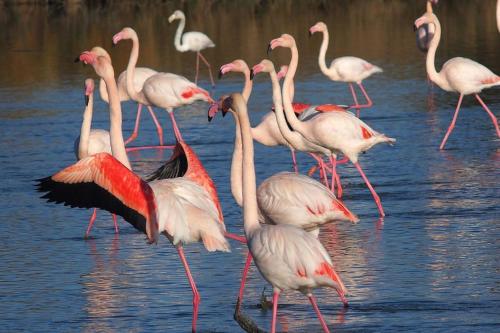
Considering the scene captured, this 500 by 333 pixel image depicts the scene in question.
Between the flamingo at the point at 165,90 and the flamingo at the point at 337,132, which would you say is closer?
the flamingo at the point at 337,132

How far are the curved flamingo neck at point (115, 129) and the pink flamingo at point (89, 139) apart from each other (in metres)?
1.66

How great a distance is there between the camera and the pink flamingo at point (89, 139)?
9.88 meters

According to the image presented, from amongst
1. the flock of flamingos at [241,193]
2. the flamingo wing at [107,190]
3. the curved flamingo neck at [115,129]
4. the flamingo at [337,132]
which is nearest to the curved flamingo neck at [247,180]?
the flock of flamingos at [241,193]

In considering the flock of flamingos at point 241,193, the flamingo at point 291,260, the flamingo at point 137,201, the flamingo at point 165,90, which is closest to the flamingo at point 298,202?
the flock of flamingos at point 241,193

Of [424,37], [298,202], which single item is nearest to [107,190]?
[298,202]

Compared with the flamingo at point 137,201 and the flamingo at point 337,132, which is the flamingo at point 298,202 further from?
the flamingo at point 337,132

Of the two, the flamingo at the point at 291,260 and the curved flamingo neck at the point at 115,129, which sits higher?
the curved flamingo neck at the point at 115,129

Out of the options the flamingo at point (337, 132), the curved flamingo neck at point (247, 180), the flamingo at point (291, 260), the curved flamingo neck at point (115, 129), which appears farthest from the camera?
the flamingo at point (337, 132)

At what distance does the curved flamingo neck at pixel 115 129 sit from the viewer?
7.54m

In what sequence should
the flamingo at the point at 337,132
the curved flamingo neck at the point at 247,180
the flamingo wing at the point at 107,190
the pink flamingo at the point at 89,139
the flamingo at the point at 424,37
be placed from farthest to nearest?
the flamingo at the point at 424,37, the flamingo at the point at 337,132, the pink flamingo at the point at 89,139, the flamingo wing at the point at 107,190, the curved flamingo neck at the point at 247,180

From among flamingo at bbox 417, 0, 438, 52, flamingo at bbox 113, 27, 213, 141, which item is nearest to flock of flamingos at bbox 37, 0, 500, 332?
flamingo at bbox 113, 27, 213, 141

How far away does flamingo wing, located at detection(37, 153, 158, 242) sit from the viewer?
670 cm

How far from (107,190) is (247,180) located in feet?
2.75

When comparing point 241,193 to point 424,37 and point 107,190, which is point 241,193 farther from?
point 424,37
